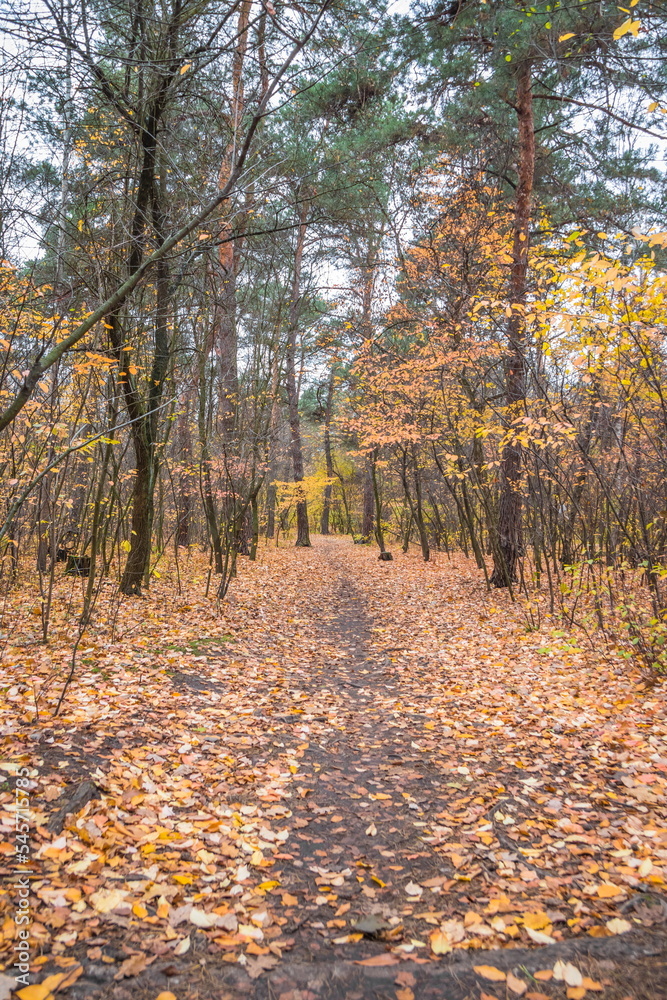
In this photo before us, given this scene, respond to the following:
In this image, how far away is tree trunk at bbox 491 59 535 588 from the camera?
28.5ft

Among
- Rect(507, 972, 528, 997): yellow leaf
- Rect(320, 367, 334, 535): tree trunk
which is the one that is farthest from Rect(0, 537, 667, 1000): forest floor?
Rect(320, 367, 334, 535): tree trunk

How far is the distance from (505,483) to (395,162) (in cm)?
718

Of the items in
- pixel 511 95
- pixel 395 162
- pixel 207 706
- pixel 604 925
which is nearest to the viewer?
pixel 604 925

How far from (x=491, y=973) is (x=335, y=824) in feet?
4.59

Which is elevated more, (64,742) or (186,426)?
(186,426)

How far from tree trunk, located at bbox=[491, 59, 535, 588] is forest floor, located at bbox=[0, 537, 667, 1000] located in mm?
3713

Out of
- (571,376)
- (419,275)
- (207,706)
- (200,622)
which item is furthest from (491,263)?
(207,706)

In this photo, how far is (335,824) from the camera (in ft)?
10.8

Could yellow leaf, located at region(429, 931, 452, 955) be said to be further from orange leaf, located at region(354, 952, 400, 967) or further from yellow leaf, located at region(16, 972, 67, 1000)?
yellow leaf, located at region(16, 972, 67, 1000)

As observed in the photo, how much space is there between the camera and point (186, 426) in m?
15.5

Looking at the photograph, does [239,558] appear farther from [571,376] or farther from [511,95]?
[511,95]


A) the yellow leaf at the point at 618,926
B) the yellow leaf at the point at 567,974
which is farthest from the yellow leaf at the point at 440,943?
the yellow leaf at the point at 618,926

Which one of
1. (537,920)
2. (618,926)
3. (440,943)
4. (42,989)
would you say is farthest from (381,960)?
(42,989)

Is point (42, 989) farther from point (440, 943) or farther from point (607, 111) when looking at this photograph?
point (607, 111)
